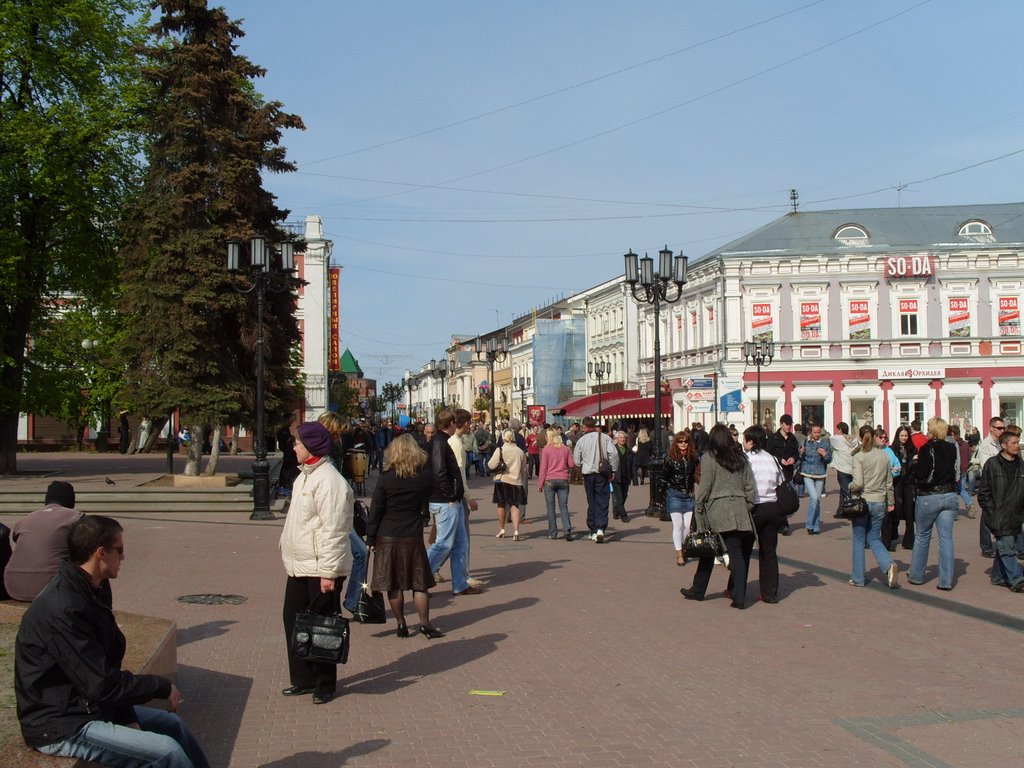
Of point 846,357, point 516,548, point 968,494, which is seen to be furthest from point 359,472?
point 846,357

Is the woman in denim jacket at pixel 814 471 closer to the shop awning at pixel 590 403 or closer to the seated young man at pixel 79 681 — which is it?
the seated young man at pixel 79 681

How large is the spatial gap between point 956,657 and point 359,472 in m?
6.88

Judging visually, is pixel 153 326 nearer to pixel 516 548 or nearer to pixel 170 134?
pixel 170 134

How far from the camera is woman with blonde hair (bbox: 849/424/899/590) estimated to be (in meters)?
11.9

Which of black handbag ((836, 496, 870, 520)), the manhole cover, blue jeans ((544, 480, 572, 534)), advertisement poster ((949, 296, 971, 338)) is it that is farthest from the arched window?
the manhole cover

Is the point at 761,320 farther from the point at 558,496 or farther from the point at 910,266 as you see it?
the point at 558,496

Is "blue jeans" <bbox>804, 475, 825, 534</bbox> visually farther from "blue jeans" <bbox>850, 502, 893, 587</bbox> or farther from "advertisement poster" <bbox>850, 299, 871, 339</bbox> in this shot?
"advertisement poster" <bbox>850, 299, 871, 339</bbox>

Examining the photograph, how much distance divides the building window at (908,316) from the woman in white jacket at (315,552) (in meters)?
47.8

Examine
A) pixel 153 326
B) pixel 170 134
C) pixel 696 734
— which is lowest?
pixel 696 734

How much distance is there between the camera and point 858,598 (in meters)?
11.4

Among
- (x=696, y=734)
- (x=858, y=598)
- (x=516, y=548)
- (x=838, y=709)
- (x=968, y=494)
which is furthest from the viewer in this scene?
(x=968, y=494)

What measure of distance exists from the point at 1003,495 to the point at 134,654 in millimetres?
9126

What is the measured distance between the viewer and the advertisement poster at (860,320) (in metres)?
50.8

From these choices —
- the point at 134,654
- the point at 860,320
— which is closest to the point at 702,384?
the point at 134,654
